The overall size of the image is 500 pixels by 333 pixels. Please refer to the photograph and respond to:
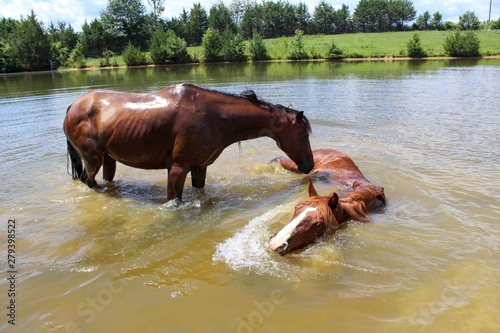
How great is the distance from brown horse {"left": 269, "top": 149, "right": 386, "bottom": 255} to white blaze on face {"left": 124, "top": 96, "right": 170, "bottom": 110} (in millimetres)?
2856

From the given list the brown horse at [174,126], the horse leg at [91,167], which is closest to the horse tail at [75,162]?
the horse leg at [91,167]

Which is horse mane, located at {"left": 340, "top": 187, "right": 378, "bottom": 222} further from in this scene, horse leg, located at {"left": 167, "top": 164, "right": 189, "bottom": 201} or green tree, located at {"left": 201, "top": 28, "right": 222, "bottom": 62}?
green tree, located at {"left": 201, "top": 28, "right": 222, "bottom": 62}

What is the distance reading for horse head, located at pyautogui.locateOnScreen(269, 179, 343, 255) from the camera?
15.8ft

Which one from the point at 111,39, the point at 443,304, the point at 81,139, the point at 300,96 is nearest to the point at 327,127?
the point at 300,96

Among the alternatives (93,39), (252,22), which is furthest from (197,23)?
(93,39)

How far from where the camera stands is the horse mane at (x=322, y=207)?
5.20 meters

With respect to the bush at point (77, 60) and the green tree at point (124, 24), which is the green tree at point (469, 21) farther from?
the bush at point (77, 60)

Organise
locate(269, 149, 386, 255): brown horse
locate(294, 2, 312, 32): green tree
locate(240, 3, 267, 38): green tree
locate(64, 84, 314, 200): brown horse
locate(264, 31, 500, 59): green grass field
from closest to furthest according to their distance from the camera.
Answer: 1. locate(269, 149, 386, 255): brown horse
2. locate(64, 84, 314, 200): brown horse
3. locate(264, 31, 500, 59): green grass field
4. locate(240, 3, 267, 38): green tree
5. locate(294, 2, 312, 32): green tree

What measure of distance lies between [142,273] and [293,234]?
1.98 metres

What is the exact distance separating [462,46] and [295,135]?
62577 mm

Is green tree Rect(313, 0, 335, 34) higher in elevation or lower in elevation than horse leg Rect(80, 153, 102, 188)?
higher

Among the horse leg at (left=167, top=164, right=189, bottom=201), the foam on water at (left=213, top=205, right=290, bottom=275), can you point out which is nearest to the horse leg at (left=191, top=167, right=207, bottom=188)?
the horse leg at (left=167, top=164, right=189, bottom=201)

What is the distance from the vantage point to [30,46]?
6419 centimetres

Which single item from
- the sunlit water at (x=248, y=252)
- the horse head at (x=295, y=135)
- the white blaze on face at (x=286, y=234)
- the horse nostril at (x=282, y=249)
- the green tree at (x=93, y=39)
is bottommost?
the sunlit water at (x=248, y=252)
